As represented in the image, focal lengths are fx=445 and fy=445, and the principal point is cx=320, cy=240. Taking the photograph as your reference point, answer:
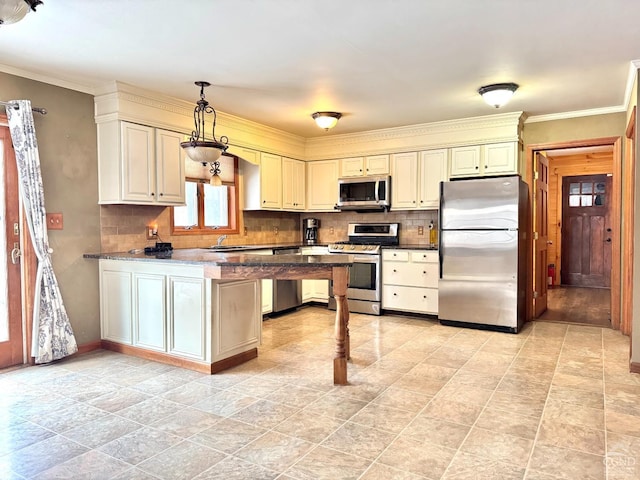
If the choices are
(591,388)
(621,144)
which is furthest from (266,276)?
(621,144)

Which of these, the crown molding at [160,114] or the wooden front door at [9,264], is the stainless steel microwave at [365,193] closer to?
the crown molding at [160,114]

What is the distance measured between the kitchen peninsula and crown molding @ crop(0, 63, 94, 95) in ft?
4.91

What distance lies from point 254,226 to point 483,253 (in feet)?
9.69

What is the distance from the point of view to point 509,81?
3.94 meters

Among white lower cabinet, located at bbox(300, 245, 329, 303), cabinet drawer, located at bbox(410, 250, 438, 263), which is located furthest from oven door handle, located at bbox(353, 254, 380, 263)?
white lower cabinet, located at bbox(300, 245, 329, 303)

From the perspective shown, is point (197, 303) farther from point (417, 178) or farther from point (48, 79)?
point (417, 178)

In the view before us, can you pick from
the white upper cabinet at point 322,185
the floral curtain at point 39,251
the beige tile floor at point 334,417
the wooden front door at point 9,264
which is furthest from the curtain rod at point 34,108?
the white upper cabinet at point 322,185

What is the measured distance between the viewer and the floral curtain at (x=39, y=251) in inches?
138

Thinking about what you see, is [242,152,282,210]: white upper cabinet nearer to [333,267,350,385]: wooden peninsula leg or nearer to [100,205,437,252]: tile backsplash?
[100,205,437,252]: tile backsplash

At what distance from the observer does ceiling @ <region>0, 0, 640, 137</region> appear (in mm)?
2635

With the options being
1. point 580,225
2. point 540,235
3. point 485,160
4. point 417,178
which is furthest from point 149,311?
point 580,225

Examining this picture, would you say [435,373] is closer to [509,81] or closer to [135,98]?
[509,81]

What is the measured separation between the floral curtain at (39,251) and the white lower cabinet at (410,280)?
351cm

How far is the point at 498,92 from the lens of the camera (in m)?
4.04
